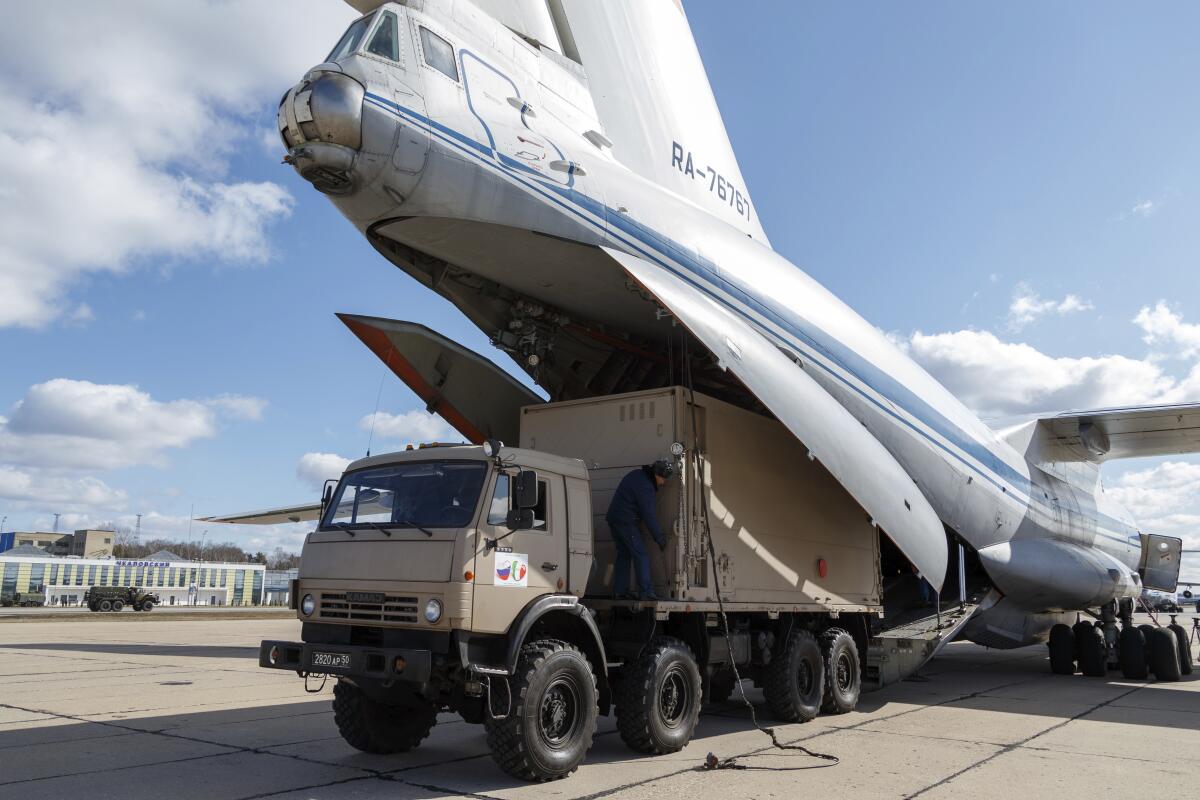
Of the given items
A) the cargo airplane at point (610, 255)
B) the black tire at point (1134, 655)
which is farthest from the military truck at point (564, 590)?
the black tire at point (1134, 655)

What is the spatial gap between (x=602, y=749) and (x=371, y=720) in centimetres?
193

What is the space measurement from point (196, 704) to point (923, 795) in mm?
7777

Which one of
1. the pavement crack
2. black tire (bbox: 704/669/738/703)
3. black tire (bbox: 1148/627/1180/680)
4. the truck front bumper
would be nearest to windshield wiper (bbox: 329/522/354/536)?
the truck front bumper

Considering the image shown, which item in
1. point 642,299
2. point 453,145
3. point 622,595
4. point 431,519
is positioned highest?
point 453,145

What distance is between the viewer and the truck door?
5.98m

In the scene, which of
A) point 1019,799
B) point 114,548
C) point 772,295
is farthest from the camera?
point 114,548

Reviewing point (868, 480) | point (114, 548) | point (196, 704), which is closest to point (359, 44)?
point (868, 480)

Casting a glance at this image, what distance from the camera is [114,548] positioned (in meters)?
102

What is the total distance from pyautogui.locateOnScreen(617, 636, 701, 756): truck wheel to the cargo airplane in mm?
2455

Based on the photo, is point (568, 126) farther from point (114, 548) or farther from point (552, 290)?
point (114, 548)

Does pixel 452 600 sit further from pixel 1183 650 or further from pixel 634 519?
pixel 1183 650

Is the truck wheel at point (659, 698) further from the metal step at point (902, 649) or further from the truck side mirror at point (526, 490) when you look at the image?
the metal step at point (902, 649)

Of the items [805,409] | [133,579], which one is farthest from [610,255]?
[133,579]

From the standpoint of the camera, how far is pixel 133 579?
212 feet
